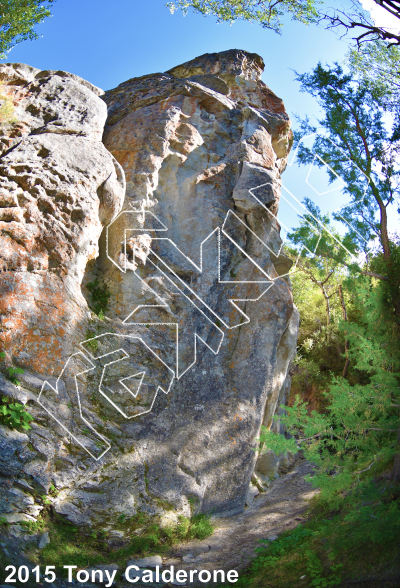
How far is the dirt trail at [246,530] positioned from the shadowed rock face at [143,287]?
1.38 ft

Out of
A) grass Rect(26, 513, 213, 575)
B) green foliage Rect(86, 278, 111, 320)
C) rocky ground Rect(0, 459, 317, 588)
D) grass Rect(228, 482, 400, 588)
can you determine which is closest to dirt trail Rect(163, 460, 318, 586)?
rocky ground Rect(0, 459, 317, 588)

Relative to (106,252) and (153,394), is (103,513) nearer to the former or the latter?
(153,394)

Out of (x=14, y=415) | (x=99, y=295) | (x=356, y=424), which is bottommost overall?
(x=14, y=415)

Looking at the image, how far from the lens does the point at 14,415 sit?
226 inches

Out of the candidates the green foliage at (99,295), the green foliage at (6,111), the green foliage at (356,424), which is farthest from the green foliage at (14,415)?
the green foliage at (6,111)

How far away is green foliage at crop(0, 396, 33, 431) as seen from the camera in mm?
5715

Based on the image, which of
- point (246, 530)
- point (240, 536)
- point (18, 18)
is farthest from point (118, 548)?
point (18, 18)

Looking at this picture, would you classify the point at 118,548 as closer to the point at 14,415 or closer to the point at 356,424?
the point at 14,415

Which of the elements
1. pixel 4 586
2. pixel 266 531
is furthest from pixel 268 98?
pixel 4 586

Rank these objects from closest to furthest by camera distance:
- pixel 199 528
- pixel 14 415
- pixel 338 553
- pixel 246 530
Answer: pixel 338 553 < pixel 14 415 < pixel 199 528 < pixel 246 530

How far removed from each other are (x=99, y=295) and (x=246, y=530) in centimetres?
464

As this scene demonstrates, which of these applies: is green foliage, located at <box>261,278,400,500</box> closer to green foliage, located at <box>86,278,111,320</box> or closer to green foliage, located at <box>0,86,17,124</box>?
green foliage, located at <box>86,278,111,320</box>

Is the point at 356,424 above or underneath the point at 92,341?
underneath

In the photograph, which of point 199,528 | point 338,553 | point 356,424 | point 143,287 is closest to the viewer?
point 338,553
